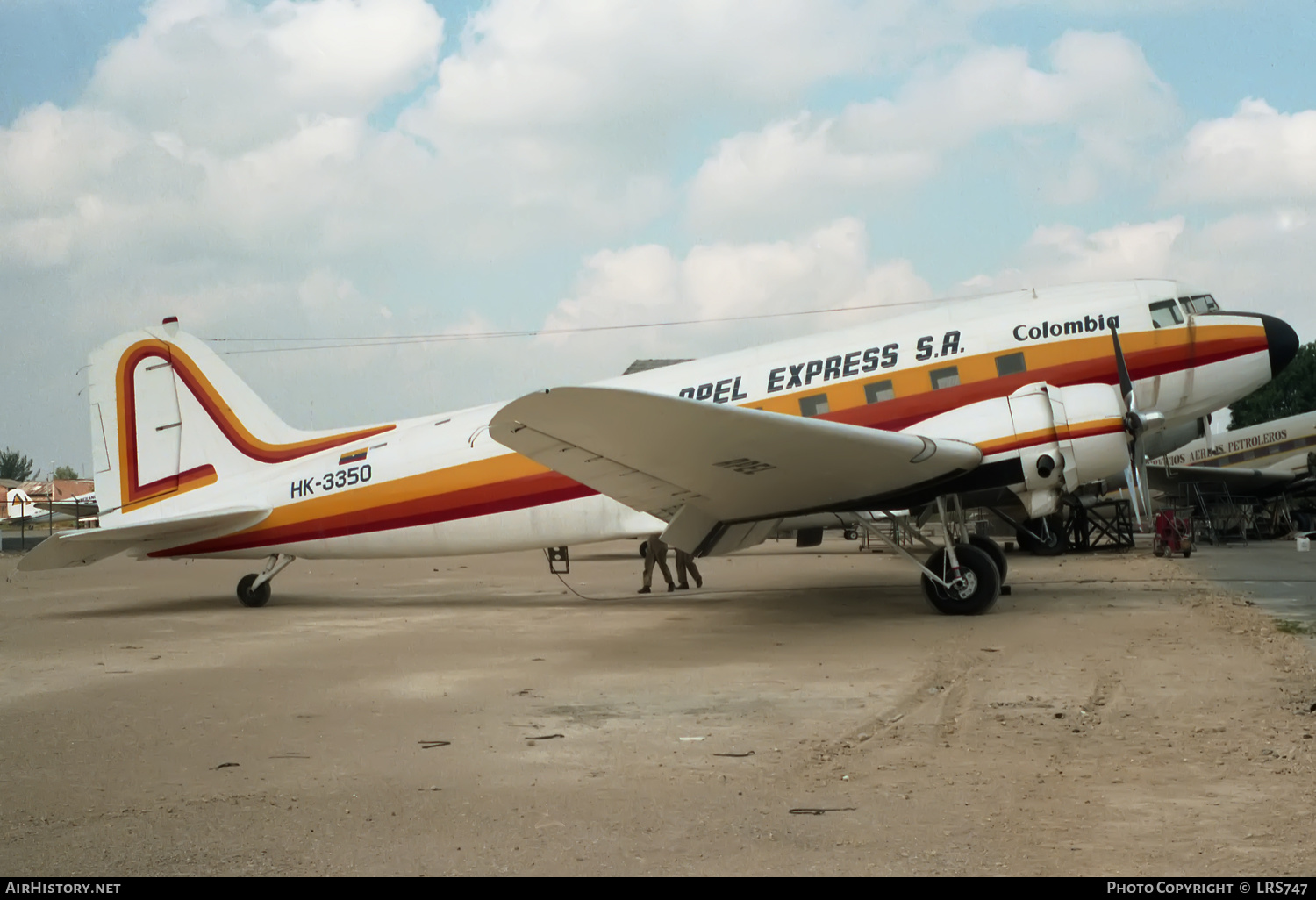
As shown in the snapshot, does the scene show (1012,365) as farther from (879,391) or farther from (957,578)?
(957,578)

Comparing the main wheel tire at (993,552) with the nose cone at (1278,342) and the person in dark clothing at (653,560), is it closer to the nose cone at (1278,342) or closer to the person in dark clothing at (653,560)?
the nose cone at (1278,342)

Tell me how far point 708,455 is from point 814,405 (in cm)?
281

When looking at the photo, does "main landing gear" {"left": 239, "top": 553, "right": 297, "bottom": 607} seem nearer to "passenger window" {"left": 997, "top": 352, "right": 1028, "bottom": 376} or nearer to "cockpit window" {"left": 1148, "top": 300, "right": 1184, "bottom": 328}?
"passenger window" {"left": 997, "top": 352, "right": 1028, "bottom": 376}

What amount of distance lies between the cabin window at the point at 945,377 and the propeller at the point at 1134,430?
70.2 inches

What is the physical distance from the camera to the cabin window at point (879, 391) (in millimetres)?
12516

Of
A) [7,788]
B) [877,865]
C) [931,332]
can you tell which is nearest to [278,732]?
[7,788]

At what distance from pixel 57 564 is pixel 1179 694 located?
13616 millimetres

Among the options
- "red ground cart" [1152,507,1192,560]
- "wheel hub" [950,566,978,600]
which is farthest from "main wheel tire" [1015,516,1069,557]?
Result: "wheel hub" [950,566,978,600]

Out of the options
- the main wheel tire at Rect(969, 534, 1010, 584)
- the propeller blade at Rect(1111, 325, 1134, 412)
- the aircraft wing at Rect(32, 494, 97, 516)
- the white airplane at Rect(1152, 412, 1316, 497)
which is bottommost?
the main wheel tire at Rect(969, 534, 1010, 584)

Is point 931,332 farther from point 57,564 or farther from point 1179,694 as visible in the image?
point 57,564

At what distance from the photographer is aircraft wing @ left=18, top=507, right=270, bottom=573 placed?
1370cm

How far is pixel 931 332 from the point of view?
12.6 meters

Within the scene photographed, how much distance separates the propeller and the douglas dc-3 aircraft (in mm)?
33

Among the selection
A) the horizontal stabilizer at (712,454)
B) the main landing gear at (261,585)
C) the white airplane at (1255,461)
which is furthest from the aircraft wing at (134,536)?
the white airplane at (1255,461)
